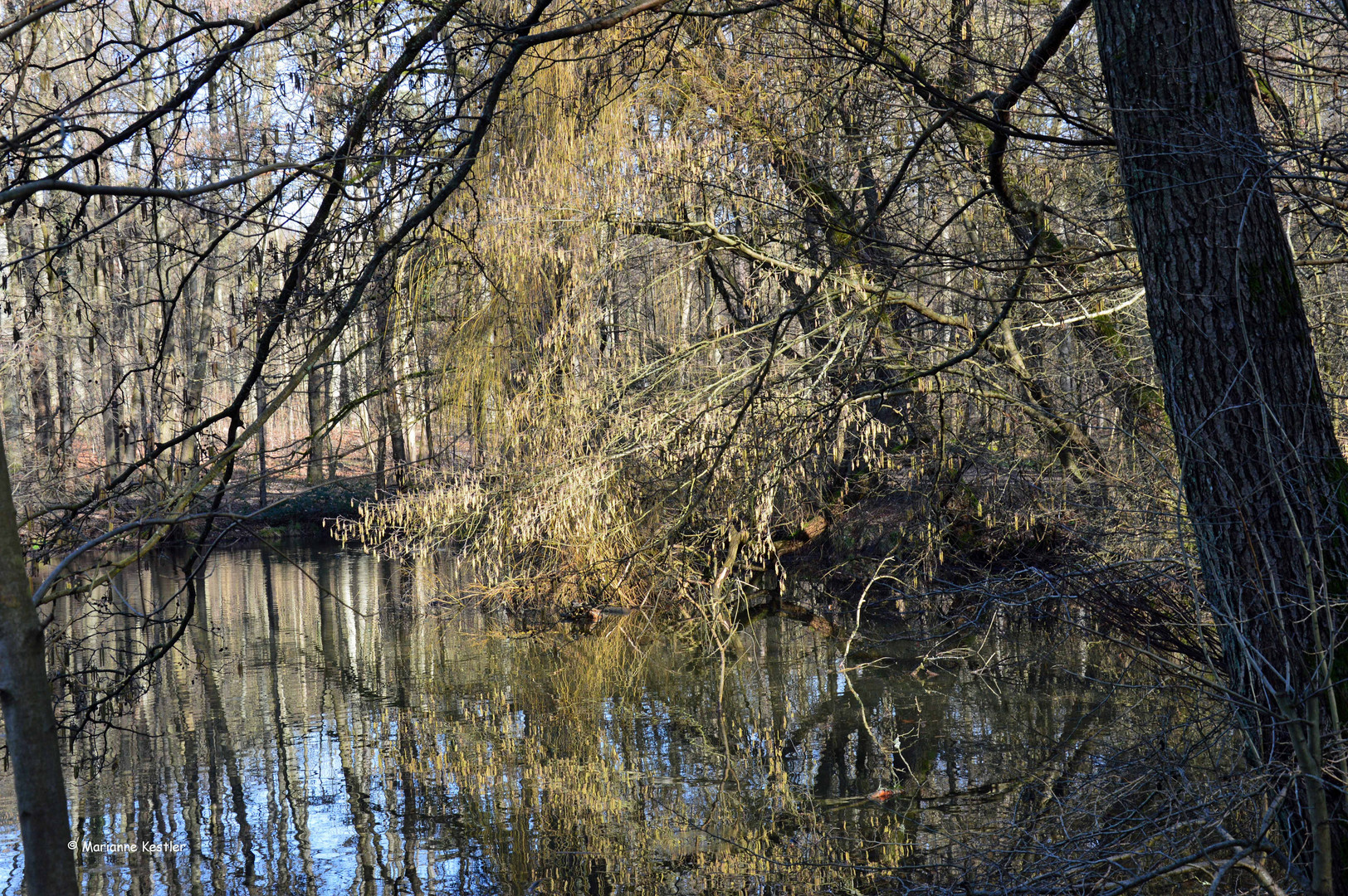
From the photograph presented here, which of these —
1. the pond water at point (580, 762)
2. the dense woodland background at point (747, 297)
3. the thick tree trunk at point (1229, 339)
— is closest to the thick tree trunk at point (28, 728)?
the dense woodland background at point (747, 297)

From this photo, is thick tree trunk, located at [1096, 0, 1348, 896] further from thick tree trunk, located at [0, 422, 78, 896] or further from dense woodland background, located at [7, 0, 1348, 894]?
thick tree trunk, located at [0, 422, 78, 896]

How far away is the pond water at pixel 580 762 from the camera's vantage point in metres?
5.26

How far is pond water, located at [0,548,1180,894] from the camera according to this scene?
526 cm

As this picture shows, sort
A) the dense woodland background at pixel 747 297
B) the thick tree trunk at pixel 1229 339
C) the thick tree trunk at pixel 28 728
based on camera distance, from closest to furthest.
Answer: the thick tree trunk at pixel 28 728 < the thick tree trunk at pixel 1229 339 < the dense woodland background at pixel 747 297

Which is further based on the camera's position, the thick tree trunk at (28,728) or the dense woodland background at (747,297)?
the dense woodland background at (747,297)

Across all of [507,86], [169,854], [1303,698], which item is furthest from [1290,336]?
[507,86]

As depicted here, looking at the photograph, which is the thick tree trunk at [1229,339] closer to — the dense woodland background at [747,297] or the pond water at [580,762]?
the dense woodland background at [747,297]

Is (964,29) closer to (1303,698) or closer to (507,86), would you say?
(507,86)

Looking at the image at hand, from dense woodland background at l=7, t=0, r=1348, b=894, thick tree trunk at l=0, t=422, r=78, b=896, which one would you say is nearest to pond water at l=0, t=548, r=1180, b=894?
dense woodland background at l=7, t=0, r=1348, b=894

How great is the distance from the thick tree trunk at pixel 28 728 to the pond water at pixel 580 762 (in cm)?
222

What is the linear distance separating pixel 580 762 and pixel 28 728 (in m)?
4.97

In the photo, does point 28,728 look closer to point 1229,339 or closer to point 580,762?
point 1229,339

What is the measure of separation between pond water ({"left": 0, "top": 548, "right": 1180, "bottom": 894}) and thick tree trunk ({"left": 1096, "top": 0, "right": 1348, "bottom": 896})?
0.91m

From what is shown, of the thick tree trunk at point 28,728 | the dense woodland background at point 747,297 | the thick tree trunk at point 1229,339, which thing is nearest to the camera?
the thick tree trunk at point 28,728
